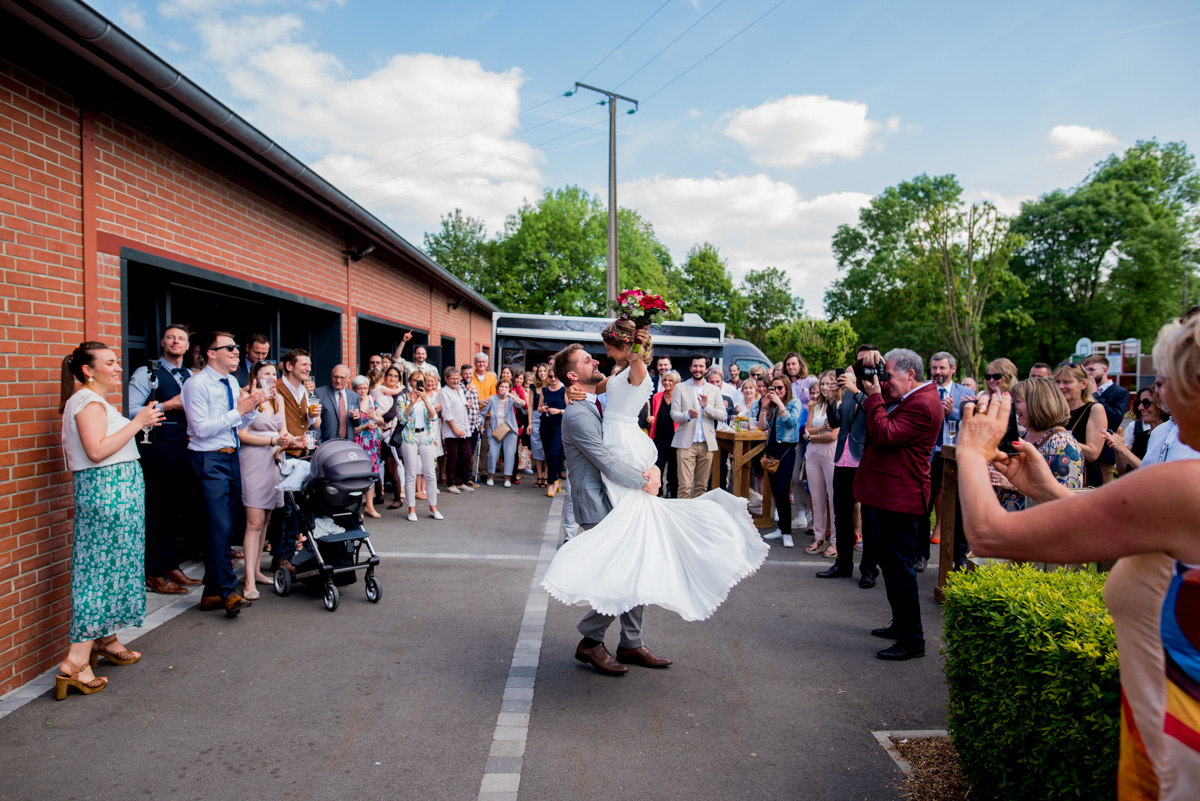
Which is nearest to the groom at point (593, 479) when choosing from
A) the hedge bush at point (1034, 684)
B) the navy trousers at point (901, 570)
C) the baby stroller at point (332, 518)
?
the navy trousers at point (901, 570)

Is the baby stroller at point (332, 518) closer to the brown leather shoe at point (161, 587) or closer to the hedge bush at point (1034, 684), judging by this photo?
the brown leather shoe at point (161, 587)

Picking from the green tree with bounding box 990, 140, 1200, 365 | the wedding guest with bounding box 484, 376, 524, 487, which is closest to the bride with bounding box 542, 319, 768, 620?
the wedding guest with bounding box 484, 376, 524, 487

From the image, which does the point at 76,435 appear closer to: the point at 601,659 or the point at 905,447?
the point at 601,659

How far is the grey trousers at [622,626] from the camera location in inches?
174

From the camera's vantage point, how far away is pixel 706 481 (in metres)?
9.74

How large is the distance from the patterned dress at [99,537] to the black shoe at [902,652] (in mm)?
4958

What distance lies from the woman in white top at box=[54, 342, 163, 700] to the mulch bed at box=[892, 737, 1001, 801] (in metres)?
4.54

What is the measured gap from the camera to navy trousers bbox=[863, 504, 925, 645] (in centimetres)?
482

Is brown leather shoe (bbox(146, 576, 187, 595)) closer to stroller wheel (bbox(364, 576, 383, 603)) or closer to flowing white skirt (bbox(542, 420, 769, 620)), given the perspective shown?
stroller wheel (bbox(364, 576, 383, 603))

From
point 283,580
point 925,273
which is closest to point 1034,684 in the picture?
point 283,580

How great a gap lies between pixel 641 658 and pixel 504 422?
324 inches

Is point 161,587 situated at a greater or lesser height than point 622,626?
lesser

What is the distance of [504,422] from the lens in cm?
1249

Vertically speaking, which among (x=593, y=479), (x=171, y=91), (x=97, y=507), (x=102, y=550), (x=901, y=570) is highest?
(x=171, y=91)
